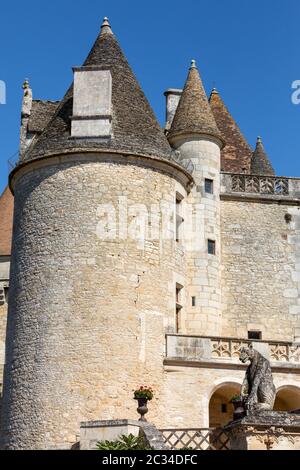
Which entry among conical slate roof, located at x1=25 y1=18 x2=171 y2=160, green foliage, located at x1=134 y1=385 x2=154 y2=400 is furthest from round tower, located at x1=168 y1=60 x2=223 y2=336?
green foliage, located at x1=134 y1=385 x2=154 y2=400

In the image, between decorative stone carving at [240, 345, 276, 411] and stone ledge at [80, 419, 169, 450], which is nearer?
decorative stone carving at [240, 345, 276, 411]

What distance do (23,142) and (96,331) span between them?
9585 mm

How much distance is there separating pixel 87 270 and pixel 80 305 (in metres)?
0.89

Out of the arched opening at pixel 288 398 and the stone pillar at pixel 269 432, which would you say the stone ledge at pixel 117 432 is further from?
the arched opening at pixel 288 398

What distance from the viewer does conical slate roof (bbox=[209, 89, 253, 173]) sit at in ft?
101

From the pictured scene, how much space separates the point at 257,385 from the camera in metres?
16.1

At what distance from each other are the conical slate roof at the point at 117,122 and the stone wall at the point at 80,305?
51 cm

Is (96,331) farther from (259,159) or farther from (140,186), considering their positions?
(259,159)

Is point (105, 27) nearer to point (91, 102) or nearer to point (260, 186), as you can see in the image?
point (91, 102)

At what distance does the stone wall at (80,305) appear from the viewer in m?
21.8

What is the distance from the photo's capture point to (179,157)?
86.0 feet

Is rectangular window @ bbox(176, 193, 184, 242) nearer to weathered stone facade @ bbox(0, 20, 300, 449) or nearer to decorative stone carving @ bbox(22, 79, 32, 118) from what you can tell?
weathered stone facade @ bbox(0, 20, 300, 449)

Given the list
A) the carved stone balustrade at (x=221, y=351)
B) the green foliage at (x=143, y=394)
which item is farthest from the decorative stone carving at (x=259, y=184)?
the green foliage at (x=143, y=394)

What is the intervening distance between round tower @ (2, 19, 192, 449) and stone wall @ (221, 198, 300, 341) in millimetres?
2777
